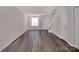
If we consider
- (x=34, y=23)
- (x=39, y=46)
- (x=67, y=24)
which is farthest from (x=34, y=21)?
(x=39, y=46)

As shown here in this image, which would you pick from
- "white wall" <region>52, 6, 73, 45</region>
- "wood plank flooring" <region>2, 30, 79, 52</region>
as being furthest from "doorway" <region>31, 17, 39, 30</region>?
"wood plank flooring" <region>2, 30, 79, 52</region>

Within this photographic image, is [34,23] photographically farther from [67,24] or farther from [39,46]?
[39,46]

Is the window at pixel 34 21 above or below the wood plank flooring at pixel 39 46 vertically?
above

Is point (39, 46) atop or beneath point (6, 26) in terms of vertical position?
beneath

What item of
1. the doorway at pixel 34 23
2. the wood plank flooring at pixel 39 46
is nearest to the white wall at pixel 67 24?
the wood plank flooring at pixel 39 46

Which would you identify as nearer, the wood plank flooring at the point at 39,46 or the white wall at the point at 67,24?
the wood plank flooring at the point at 39,46

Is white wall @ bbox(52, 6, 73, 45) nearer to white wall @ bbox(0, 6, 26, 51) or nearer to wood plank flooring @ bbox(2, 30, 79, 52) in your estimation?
wood plank flooring @ bbox(2, 30, 79, 52)

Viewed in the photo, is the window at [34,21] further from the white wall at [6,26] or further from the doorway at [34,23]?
the white wall at [6,26]
